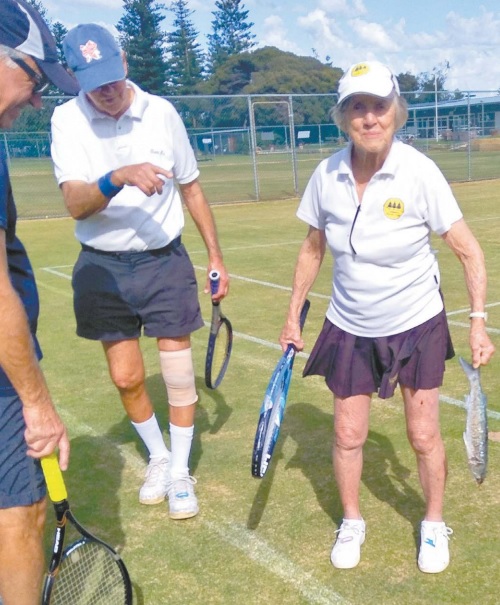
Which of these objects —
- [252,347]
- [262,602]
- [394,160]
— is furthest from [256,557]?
[252,347]

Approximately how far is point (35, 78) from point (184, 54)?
86.7 metres

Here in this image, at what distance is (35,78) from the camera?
7.88 feet

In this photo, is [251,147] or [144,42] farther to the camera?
[144,42]

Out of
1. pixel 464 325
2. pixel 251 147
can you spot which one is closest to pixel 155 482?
pixel 464 325

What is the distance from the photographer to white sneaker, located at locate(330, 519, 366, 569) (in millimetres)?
3469

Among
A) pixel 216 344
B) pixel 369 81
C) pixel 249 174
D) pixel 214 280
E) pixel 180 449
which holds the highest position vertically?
pixel 369 81

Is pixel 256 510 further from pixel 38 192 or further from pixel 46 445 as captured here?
pixel 38 192

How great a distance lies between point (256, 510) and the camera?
13.4 feet

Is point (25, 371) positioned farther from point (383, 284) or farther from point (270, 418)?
point (383, 284)

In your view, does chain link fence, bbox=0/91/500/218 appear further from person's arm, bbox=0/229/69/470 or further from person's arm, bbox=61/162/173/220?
person's arm, bbox=0/229/69/470

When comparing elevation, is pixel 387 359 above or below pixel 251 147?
above

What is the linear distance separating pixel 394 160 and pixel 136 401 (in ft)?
6.63

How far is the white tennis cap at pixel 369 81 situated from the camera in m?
3.10

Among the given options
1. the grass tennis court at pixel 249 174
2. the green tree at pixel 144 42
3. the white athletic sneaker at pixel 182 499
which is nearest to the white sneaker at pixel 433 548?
the white athletic sneaker at pixel 182 499
